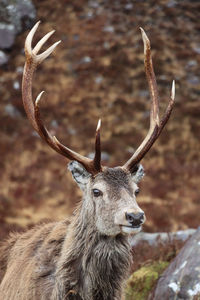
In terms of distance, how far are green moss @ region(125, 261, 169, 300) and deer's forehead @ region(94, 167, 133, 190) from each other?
2441 millimetres

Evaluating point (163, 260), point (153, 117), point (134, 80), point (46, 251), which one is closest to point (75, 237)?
point (46, 251)

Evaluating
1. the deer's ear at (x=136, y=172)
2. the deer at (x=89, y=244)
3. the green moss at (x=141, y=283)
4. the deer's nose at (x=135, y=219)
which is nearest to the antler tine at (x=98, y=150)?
the deer at (x=89, y=244)

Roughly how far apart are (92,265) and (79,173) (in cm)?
100

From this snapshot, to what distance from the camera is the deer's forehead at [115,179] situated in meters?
6.63

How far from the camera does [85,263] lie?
6.61 meters

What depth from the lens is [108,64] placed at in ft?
54.3

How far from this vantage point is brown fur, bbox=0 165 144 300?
657cm

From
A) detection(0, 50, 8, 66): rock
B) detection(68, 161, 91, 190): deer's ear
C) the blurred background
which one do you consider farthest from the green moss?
detection(0, 50, 8, 66): rock

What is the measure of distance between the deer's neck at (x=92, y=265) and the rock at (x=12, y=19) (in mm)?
10510

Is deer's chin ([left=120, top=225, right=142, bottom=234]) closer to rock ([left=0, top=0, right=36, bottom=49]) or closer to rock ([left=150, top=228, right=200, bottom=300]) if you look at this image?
rock ([left=150, top=228, right=200, bottom=300])

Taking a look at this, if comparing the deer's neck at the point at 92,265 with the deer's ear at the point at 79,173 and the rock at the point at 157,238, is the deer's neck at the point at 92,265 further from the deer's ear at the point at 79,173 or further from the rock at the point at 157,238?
the rock at the point at 157,238

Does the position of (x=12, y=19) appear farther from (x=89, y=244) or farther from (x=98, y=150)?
(x=89, y=244)

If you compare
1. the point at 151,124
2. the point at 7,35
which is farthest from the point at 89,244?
the point at 7,35

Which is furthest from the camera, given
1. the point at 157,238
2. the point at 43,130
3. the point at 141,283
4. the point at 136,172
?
the point at 157,238
